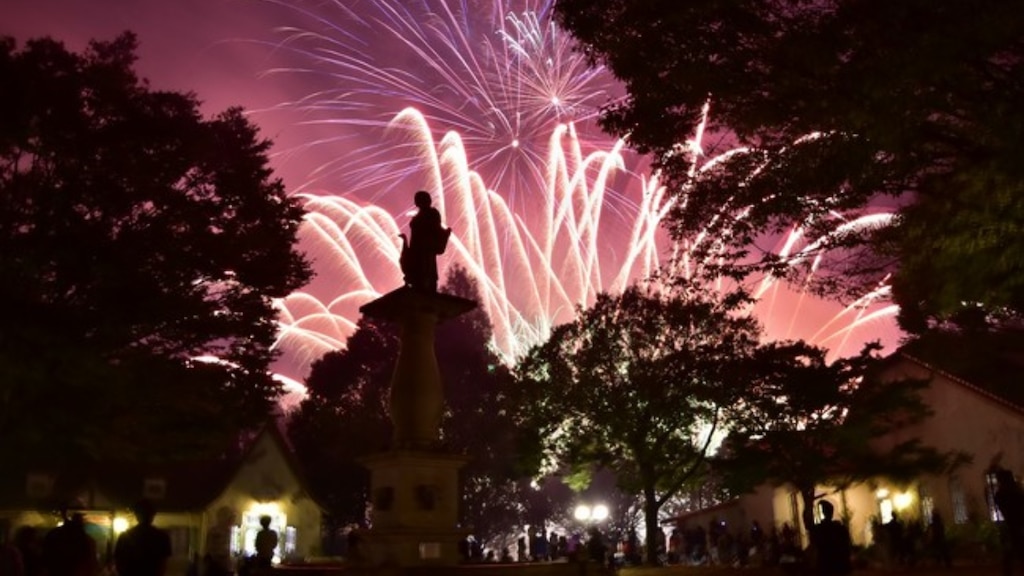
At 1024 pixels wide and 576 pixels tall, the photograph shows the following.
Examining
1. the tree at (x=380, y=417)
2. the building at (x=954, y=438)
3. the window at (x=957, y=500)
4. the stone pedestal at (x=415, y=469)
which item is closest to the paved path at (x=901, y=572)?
the building at (x=954, y=438)

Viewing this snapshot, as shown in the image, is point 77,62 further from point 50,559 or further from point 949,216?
point 949,216

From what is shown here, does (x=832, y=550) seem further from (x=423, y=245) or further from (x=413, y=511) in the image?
(x=423, y=245)

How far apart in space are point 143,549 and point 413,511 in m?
5.28

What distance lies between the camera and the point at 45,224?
2020 centimetres

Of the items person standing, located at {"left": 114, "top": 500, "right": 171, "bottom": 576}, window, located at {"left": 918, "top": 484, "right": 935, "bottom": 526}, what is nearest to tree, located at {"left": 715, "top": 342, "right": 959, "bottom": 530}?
window, located at {"left": 918, "top": 484, "right": 935, "bottom": 526}

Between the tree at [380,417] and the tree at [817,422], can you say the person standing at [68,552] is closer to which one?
the tree at [817,422]

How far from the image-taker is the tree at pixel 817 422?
27.2 m

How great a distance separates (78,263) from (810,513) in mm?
21331

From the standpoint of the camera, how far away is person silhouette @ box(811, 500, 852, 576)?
8.31m

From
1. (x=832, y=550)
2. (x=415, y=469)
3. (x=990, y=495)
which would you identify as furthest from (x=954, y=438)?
(x=832, y=550)

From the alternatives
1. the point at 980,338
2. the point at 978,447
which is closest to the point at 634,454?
the point at 978,447

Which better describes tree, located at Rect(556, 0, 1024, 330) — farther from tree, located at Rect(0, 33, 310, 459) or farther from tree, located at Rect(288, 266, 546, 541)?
tree, located at Rect(288, 266, 546, 541)

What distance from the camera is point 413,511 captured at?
12438mm

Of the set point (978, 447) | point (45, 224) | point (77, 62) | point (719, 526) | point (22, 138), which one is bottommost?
point (719, 526)
